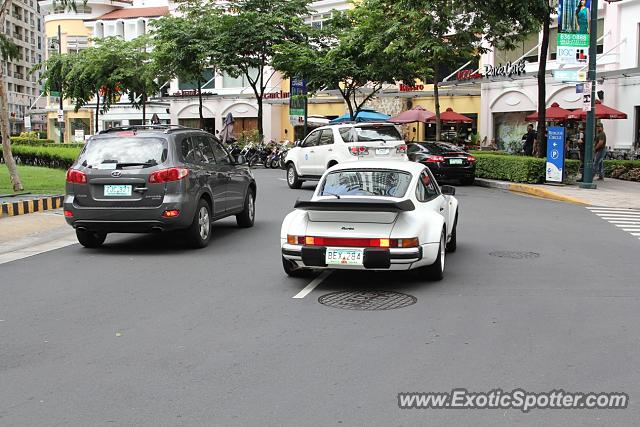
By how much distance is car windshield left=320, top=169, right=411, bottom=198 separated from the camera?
8.69 m

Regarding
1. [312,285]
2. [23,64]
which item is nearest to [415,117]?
[312,285]

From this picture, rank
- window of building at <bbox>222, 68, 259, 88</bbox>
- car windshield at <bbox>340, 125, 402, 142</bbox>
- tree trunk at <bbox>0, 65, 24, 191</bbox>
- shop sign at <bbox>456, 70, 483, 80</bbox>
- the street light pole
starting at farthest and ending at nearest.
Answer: window of building at <bbox>222, 68, 259, 88</bbox>
shop sign at <bbox>456, 70, 483, 80</bbox>
car windshield at <bbox>340, 125, 402, 142</bbox>
the street light pole
tree trunk at <bbox>0, 65, 24, 191</bbox>

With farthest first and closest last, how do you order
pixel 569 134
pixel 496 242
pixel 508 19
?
pixel 569 134 → pixel 508 19 → pixel 496 242

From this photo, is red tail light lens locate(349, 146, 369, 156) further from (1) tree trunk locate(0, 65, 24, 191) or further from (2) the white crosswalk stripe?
(1) tree trunk locate(0, 65, 24, 191)

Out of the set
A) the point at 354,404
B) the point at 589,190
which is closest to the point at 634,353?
the point at 354,404

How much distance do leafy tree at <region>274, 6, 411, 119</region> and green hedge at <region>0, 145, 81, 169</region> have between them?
34.1 ft

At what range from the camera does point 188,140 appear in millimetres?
11297

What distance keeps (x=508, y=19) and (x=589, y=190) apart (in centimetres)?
744

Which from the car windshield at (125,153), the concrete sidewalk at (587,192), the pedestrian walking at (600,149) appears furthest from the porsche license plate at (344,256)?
the pedestrian walking at (600,149)

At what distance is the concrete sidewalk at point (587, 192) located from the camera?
17.4 meters

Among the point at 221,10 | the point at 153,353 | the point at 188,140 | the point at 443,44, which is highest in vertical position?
the point at 221,10

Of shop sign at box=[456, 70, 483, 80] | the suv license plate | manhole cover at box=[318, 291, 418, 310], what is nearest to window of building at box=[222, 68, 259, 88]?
shop sign at box=[456, 70, 483, 80]

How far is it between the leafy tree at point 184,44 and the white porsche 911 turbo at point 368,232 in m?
27.4

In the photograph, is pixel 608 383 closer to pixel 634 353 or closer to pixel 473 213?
pixel 634 353
